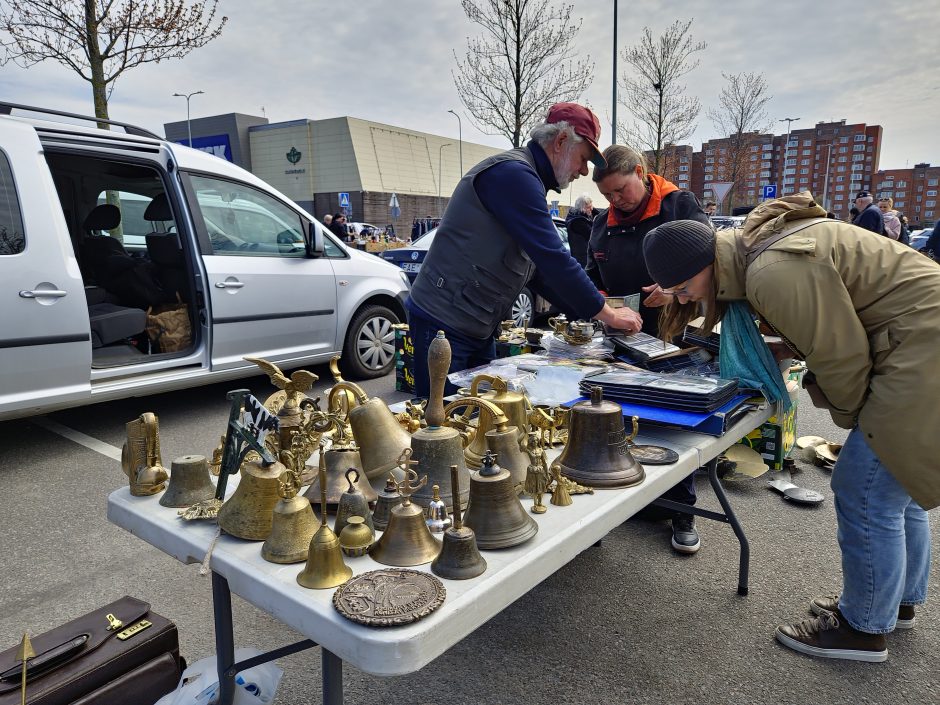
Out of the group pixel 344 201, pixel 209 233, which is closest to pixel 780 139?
pixel 344 201

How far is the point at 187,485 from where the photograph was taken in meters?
1.65

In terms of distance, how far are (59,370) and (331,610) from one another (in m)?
3.64

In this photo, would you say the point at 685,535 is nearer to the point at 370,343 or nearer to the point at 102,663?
the point at 102,663

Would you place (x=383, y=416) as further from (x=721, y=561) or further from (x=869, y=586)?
(x=721, y=561)

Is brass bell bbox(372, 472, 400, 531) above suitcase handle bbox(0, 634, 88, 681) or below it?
above

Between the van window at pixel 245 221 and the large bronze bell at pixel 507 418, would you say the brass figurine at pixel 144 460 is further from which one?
the van window at pixel 245 221

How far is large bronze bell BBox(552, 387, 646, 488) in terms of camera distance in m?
1.71

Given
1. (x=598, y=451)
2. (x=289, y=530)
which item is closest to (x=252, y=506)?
(x=289, y=530)

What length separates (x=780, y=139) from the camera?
5997 cm

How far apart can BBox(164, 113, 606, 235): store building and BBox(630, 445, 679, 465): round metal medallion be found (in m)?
37.3

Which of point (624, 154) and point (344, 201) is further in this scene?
point (344, 201)

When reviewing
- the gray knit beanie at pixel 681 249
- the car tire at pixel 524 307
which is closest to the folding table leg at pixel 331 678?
the gray knit beanie at pixel 681 249

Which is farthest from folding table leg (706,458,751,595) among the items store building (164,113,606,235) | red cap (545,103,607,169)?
store building (164,113,606,235)

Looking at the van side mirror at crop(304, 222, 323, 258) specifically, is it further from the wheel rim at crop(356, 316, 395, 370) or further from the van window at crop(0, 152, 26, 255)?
the van window at crop(0, 152, 26, 255)
